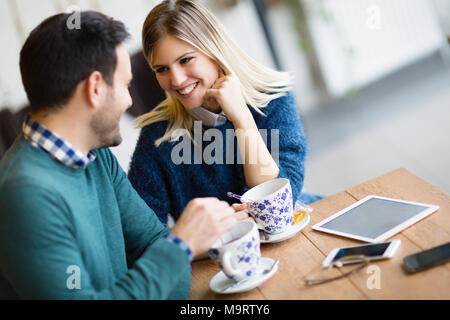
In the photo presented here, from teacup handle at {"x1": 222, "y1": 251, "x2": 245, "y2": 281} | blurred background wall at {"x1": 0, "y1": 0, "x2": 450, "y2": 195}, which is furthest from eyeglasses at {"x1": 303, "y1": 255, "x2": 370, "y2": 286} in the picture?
blurred background wall at {"x1": 0, "y1": 0, "x2": 450, "y2": 195}

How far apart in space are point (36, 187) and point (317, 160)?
2727mm

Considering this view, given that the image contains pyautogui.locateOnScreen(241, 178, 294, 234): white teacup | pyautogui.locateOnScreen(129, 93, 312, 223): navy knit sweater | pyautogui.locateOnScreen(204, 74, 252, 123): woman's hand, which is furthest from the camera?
pyautogui.locateOnScreen(129, 93, 312, 223): navy knit sweater

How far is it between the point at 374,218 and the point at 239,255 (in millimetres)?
328

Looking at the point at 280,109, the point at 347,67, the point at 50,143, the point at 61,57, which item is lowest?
the point at 347,67

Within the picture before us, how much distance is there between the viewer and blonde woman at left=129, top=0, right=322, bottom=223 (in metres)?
1.39

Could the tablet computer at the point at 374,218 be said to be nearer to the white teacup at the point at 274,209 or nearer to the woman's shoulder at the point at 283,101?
the white teacup at the point at 274,209

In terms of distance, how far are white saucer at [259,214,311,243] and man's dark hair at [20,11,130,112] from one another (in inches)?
19.4

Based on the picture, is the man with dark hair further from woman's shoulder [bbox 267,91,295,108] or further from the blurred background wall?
the blurred background wall

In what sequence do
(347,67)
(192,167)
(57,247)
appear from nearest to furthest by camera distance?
(57,247)
(192,167)
(347,67)

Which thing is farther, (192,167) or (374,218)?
(192,167)

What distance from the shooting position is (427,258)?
78cm

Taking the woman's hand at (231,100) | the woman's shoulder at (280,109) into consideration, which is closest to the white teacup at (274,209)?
the woman's hand at (231,100)

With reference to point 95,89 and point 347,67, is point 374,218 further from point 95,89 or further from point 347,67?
point 347,67

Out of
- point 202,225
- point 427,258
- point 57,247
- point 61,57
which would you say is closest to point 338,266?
point 427,258
